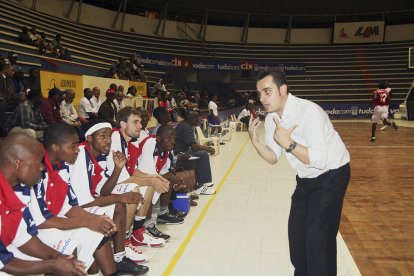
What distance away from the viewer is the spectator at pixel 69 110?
891cm

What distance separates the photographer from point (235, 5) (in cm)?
2964

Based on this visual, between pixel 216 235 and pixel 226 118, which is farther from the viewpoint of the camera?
pixel 226 118

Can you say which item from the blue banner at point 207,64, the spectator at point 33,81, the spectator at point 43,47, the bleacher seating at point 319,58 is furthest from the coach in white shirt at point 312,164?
the blue banner at point 207,64

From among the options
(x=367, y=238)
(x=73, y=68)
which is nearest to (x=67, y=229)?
(x=367, y=238)

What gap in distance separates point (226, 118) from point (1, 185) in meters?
17.1

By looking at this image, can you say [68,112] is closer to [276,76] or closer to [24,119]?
[24,119]

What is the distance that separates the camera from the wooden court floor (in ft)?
12.6

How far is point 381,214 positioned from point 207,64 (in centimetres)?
2198

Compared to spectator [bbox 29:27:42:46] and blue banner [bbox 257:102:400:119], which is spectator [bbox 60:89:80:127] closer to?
spectator [bbox 29:27:42:46]

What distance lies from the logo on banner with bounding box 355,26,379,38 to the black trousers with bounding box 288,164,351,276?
2899cm

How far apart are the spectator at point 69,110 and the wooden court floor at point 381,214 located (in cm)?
586

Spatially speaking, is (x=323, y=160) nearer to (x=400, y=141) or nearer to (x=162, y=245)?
(x=162, y=245)

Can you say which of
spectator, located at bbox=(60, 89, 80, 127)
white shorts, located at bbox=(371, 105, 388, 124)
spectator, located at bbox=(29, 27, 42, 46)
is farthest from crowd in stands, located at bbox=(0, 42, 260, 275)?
white shorts, located at bbox=(371, 105, 388, 124)

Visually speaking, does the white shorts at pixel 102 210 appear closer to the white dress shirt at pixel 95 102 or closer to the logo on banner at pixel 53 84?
the logo on banner at pixel 53 84
